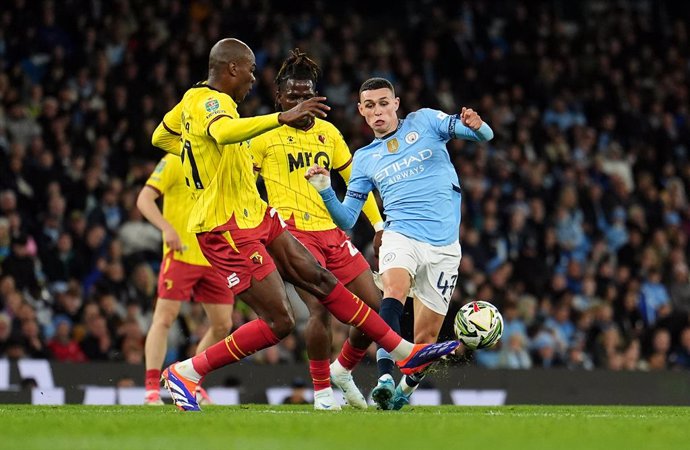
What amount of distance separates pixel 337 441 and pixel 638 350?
1189cm

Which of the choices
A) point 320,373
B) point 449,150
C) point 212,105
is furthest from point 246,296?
point 449,150

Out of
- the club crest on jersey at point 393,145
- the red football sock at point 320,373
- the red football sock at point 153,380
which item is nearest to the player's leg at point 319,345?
the red football sock at point 320,373

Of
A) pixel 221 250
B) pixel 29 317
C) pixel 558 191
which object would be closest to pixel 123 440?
pixel 221 250

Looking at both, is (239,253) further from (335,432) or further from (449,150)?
(449,150)

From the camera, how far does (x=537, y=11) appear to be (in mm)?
23359

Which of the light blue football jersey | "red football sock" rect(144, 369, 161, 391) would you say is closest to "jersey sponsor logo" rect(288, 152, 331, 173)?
the light blue football jersey

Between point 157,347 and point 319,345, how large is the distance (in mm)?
2338

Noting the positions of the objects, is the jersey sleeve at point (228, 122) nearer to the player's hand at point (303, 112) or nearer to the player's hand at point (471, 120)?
the player's hand at point (303, 112)

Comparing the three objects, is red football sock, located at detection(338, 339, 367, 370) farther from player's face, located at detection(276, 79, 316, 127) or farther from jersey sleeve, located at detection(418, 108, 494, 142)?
player's face, located at detection(276, 79, 316, 127)

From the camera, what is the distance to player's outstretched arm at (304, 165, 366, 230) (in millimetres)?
8531

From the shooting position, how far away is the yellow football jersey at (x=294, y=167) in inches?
383

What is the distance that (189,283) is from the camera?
11219 millimetres

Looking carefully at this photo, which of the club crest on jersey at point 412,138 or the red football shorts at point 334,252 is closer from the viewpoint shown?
the club crest on jersey at point 412,138

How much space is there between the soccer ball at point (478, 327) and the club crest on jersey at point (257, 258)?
1.39 metres
